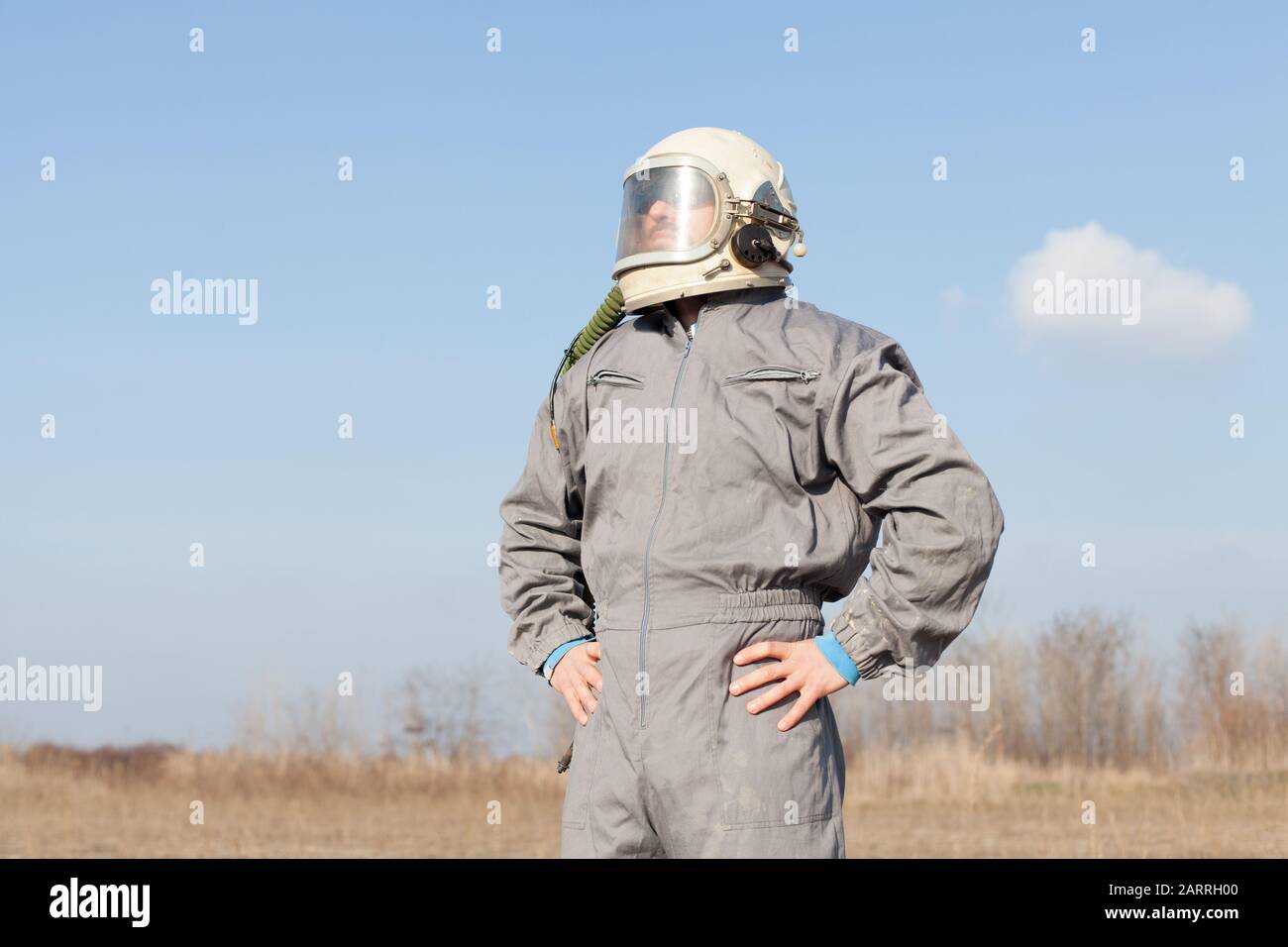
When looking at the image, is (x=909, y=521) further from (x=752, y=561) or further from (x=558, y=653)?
(x=558, y=653)

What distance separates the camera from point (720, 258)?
3.84 meters

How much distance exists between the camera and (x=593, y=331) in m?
4.25

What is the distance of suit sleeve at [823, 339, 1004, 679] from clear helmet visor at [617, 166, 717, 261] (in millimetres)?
653

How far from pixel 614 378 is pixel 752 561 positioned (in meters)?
0.73

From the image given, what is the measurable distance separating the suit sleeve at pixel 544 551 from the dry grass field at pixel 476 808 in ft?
28.7

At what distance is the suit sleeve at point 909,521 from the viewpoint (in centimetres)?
346

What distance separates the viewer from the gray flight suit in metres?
3.42

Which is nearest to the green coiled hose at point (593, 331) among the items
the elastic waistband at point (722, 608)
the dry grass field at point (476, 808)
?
the elastic waistband at point (722, 608)

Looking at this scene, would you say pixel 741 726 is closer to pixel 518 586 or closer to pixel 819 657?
pixel 819 657
